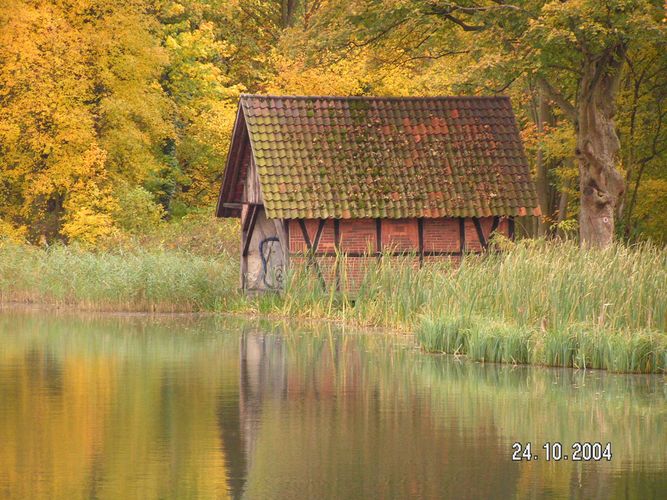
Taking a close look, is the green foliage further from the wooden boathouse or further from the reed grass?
the wooden boathouse

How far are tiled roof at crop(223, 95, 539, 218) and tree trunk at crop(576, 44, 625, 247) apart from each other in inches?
50.8

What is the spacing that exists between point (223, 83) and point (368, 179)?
23.8m

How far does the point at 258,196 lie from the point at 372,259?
4.70 meters

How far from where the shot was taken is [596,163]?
33.7 metres

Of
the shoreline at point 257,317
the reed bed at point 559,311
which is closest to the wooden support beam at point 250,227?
the shoreline at point 257,317

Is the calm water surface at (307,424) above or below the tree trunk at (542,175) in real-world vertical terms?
below

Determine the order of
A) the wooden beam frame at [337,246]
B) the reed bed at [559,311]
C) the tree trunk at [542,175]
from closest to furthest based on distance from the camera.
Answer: the reed bed at [559,311] → the wooden beam frame at [337,246] → the tree trunk at [542,175]

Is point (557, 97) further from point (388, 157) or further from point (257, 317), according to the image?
point (257, 317)

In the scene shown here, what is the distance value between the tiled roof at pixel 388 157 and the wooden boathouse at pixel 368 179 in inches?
0.9

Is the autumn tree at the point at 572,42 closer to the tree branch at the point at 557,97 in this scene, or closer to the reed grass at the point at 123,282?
the tree branch at the point at 557,97

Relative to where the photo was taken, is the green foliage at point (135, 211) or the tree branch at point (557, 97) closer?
the tree branch at point (557, 97)

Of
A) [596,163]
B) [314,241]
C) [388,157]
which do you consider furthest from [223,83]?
[596,163]

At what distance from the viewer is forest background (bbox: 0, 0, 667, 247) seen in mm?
33375

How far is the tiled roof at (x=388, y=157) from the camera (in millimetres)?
32750
